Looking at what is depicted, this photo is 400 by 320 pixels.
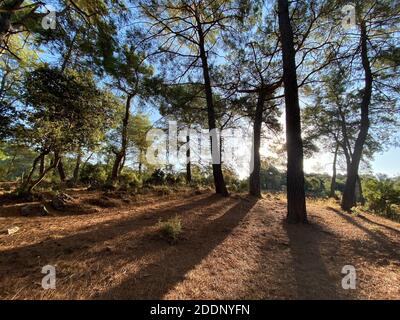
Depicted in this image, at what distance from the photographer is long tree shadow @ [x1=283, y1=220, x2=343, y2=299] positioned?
88.1 inches

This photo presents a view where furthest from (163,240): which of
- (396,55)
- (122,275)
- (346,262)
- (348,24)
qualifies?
(396,55)

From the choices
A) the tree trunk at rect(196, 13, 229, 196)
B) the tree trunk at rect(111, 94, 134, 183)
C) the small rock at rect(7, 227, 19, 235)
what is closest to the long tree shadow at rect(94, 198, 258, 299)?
the small rock at rect(7, 227, 19, 235)

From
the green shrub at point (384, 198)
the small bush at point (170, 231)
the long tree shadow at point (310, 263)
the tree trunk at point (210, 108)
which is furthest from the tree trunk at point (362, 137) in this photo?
the small bush at point (170, 231)

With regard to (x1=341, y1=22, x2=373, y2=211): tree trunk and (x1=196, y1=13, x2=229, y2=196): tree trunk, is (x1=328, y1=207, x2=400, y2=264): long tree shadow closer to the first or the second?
(x1=341, y1=22, x2=373, y2=211): tree trunk

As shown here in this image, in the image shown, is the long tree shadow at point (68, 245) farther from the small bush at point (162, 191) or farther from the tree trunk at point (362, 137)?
the tree trunk at point (362, 137)

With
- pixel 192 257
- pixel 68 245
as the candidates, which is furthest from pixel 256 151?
pixel 68 245

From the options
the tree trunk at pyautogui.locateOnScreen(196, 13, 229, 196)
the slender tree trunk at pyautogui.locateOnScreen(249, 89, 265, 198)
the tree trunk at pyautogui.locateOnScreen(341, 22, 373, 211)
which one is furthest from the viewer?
the slender tree trunk at pyautogui.locateOnScreen(249, 89, 265, 198)

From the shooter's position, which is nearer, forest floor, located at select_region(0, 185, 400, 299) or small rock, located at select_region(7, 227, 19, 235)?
forest floor, located at select_region(0, 185, 400, 299)

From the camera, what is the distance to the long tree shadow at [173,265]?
2033mm

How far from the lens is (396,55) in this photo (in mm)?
6461

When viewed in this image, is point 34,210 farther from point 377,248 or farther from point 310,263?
point 377,248

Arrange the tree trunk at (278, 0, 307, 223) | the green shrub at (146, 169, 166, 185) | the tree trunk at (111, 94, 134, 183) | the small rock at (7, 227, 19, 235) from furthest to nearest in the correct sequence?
the green shrub at (146, 169, 166, 185) < the tree trunk at (111, 94, 134, 183) < the tree trunk at (278, 0, 307, 223) < the small rock at (7, 227, 19, 235)

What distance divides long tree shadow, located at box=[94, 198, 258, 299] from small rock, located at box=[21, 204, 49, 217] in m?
3.16
